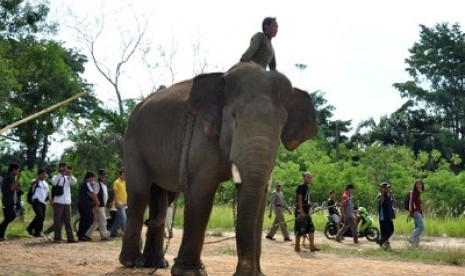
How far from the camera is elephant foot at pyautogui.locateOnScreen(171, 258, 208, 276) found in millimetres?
10094

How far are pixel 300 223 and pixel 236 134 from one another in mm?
9319

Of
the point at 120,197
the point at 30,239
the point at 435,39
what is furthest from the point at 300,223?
the point at 435,39

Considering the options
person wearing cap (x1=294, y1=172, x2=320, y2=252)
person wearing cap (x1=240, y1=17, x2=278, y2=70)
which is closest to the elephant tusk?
person wearing cap (x1=240, y1=17, x2=278, y2=70)

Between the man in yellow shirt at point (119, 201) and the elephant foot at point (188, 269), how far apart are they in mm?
10111

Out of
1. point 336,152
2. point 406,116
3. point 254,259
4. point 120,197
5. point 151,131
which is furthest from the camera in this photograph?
point 406,116

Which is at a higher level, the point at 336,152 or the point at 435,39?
the point at 435,39

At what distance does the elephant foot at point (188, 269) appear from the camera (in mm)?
10094

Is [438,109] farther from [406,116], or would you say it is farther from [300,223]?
[300,223]

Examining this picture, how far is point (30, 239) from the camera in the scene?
19.5m

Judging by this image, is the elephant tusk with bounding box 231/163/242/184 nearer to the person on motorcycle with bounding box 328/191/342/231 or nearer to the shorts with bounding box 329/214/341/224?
the person on motorcycle with bounding box 328/191/342/231

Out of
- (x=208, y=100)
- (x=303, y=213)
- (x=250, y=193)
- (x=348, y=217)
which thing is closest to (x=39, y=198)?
(x=303, y=213)

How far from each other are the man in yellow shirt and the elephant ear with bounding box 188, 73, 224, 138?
10051 millimetres

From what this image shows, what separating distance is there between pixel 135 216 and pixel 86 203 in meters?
7.70

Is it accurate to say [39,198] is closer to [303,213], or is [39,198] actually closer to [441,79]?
[303,213]
